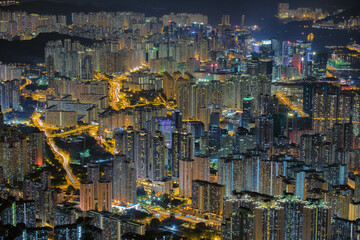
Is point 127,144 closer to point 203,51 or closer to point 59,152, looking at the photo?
point 59,152

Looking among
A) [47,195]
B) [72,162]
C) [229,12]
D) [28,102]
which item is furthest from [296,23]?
[47,195]

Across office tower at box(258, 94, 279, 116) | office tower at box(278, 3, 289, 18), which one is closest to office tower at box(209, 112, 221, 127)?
office tower at box(258, 94, 279, 116)

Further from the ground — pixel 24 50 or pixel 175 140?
pixel 24 50

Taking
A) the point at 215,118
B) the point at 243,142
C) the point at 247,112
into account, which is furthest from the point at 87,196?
the point at 247,112

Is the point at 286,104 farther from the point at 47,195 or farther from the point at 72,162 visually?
the point at 47,195

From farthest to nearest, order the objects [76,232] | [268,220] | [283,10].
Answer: [283,10] → [268,220] → [76,232]

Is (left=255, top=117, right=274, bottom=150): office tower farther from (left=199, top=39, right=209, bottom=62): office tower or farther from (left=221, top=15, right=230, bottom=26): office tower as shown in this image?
(left=221, top=15, right=230, bottom=26): office tower

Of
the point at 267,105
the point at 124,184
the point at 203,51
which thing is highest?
the point at 203,51
